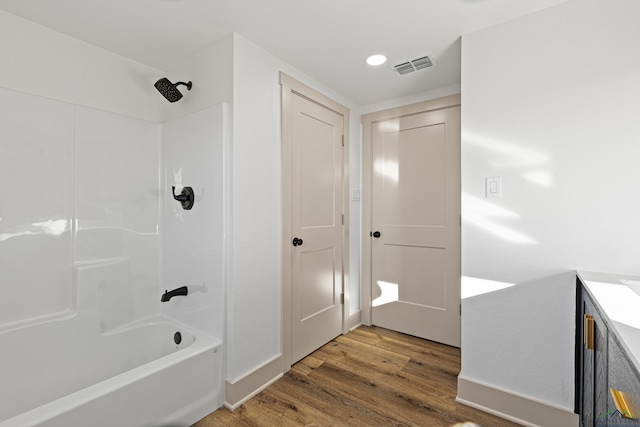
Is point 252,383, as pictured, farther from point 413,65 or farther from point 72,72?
point 413,65

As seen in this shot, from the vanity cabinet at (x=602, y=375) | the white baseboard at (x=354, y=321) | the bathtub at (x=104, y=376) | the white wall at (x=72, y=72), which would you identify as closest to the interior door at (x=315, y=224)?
the white baseboard at (x=354, y=321)

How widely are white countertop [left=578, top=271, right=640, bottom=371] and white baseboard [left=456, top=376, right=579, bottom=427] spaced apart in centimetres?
74

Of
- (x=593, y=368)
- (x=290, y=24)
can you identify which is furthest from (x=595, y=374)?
(x=290, y=24)

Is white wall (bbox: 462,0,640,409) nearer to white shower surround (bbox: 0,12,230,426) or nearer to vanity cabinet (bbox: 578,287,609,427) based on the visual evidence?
vanity cabinet (bbox: 578,287,609,427)

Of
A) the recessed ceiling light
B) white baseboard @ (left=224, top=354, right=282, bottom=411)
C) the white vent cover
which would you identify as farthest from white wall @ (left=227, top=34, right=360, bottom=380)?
the white vent cover

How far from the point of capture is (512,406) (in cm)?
172

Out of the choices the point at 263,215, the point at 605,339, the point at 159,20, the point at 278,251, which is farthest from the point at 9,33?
the point at 605,339

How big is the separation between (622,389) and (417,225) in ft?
6.62

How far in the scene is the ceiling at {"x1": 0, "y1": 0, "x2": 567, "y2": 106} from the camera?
1.61 metres

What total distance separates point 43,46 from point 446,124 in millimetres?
2848

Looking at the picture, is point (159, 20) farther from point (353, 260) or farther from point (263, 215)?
point (353, 260)

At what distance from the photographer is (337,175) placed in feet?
9.25

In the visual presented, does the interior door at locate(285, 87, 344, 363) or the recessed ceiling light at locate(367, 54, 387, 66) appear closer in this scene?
the recessed ceiling light at locate(367, 54, 387, 66)

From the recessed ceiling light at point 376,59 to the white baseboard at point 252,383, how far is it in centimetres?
219
